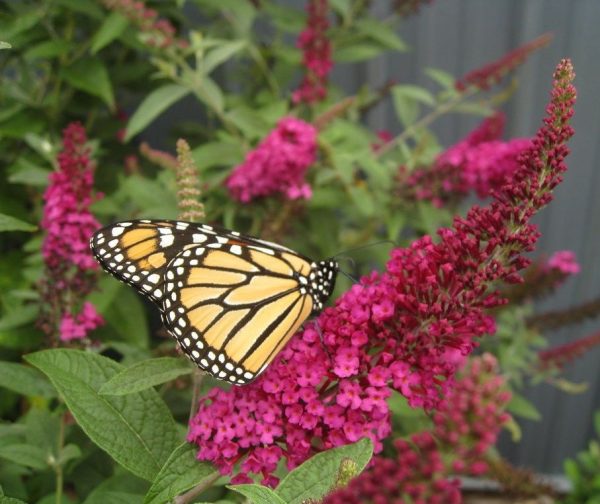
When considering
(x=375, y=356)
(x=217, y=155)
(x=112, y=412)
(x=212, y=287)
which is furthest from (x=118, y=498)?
(x=217, y=155)

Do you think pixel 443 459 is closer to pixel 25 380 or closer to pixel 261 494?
pixel 261 494

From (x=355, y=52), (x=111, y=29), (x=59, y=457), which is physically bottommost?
(x=59, y=457)

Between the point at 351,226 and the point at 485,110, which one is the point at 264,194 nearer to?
the point at 351,226

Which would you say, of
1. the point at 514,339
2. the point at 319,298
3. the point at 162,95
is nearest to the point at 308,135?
the point at 162,95

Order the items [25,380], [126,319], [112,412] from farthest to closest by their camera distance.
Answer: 1. [126,319]
2. [25,380]
3. [112,412]

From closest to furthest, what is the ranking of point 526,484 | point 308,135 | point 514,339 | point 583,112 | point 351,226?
1. point 526,484
2. point 308,135
3. point 514,339
4. point 351,226
5. point 583,112

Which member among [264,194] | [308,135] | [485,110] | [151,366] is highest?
[485,110]

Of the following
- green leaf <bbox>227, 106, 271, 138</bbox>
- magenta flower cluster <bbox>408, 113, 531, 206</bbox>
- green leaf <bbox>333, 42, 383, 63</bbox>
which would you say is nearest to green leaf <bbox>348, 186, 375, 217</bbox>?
magenta flower cluster <bbox>408, 113, 531, 206</bbox>

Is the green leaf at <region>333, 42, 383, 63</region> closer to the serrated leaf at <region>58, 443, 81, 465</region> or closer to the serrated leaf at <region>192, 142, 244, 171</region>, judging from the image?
the serrated leaf at <region>192, 142, 244, 171</region>
